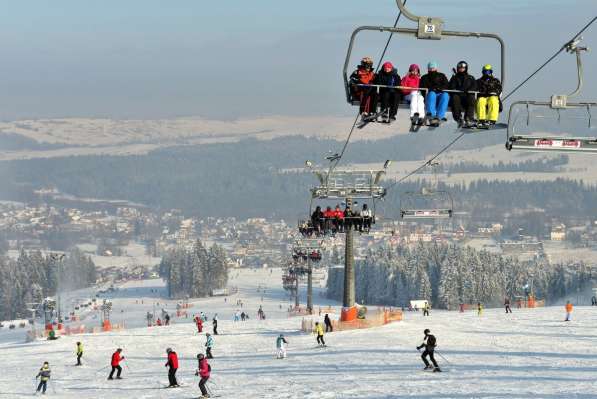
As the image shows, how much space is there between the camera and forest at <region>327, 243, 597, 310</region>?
143m

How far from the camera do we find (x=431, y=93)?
15.8m

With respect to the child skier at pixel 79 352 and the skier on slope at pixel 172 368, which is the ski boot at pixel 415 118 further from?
the child skier at pixel 79 352

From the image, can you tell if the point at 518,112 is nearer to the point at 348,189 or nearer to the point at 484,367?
the point at 484,367

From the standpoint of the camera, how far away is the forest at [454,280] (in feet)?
469

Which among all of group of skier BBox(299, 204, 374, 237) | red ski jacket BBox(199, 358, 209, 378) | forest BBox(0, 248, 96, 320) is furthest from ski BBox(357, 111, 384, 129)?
forest BBox(0, 248, 96, 320)

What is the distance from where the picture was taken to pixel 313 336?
41.8 metres

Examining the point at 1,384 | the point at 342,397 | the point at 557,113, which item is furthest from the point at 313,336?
the point at 557,113

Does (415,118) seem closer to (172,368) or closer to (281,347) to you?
(172,368)

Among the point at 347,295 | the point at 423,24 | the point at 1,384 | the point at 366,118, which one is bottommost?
the point at 1,384

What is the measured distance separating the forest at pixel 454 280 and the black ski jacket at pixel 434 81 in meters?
125

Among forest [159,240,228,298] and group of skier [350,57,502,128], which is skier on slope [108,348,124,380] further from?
forest [159,240,228,298]

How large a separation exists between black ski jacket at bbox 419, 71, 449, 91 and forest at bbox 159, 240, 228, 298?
546ft

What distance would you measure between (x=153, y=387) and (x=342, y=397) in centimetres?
726

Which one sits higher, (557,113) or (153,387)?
(557,113)
